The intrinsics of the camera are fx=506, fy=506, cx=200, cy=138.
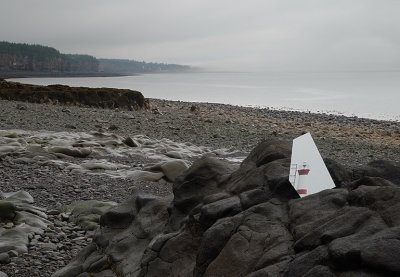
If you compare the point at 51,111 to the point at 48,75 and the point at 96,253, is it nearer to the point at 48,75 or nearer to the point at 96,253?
the point at 96,253

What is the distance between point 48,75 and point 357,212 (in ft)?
→ 442

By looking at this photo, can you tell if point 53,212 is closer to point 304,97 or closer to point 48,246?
point 48,246

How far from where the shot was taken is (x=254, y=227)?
4.30 meters

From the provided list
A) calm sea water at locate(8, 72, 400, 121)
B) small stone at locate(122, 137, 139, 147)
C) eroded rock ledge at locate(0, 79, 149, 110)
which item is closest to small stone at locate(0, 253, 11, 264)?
small stone at locate(122, 137, 139, 147)

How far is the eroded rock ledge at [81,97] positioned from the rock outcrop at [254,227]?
23.4m

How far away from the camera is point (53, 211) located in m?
8.12

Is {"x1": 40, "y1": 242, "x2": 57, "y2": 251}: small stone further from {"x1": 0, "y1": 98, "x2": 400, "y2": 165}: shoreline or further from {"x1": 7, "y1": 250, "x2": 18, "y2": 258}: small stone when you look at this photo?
{"x1": 0, "y1": 98, "x2": 400, "y2": 165}: shoreline

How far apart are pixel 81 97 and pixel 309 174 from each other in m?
26.5

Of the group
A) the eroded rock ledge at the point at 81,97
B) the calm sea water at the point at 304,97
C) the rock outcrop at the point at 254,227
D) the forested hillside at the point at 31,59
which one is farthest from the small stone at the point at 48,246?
the forested hillside at the point at 31,59

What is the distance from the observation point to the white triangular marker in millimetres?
4617

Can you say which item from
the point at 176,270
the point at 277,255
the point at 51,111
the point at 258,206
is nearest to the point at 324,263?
the point at 277,255

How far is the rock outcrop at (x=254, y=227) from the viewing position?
3447mm

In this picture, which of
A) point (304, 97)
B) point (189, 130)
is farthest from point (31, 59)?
point (189, 130)

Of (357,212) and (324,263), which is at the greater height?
(357,212)
